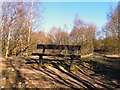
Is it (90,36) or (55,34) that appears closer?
(90,36)

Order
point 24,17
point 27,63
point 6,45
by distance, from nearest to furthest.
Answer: point 27,63 → point 6,45 → point 24,17

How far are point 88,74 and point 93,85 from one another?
1.60 metres

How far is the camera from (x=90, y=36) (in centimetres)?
4106

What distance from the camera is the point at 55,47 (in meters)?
11.3

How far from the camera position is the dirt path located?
8641mm

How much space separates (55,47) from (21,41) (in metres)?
12.0

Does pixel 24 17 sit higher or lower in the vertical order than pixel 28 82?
higher

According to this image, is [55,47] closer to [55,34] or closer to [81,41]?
[81,41]

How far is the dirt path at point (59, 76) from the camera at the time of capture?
28.3 feet

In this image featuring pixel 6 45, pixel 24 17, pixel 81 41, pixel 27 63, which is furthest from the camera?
pixel 81 41

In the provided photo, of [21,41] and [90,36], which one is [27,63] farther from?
[90,36]

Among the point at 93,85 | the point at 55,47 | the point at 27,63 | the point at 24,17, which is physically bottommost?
the point at 93,85

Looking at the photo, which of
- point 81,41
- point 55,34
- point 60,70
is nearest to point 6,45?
point 60,70

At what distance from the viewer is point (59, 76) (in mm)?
9742
